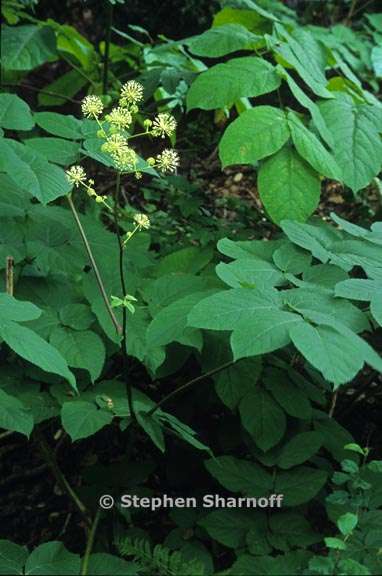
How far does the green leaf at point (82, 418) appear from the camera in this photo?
1.45 metres

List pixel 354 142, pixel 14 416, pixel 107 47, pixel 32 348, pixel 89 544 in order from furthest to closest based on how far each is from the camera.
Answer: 1. pixel 107 47
2. pixel 354 142
3. pixel 89 544
4. pixel 14 416
5. pixel 32 348

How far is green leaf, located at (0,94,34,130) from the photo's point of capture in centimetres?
173

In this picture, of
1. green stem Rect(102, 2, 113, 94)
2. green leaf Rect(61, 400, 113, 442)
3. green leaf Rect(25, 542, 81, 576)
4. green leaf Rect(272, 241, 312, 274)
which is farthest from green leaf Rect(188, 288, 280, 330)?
green stem Rect(102, 2, 113, 94)

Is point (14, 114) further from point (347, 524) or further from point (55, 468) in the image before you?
point (347, 524)

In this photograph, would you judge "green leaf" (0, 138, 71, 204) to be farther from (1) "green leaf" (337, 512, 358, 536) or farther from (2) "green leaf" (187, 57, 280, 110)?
(1) "green leaf" (337, 512, 358, 536)

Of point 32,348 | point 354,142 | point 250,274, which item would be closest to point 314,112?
point 354,142

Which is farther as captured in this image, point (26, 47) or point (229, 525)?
point (26, 47)

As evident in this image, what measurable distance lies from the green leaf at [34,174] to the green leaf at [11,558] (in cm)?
78

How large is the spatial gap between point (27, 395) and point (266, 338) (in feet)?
2.27

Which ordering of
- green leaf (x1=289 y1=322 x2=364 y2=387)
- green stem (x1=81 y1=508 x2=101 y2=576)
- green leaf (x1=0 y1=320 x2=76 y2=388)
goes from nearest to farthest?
green leaf (x1=289 y1=322 x2=364 y2=387) < green leaf (x1=0 y1=320 x2=76 y2=388) < green stem (x1=81 y1=508 x2=101 y2=576)

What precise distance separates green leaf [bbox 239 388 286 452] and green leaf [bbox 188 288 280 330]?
0.41 metres

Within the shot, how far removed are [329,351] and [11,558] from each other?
32.6 inches

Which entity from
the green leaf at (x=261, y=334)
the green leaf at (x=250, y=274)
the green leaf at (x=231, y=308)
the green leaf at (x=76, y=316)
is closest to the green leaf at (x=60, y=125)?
the green leaf at (x=76, y=316)

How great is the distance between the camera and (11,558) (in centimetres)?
143
